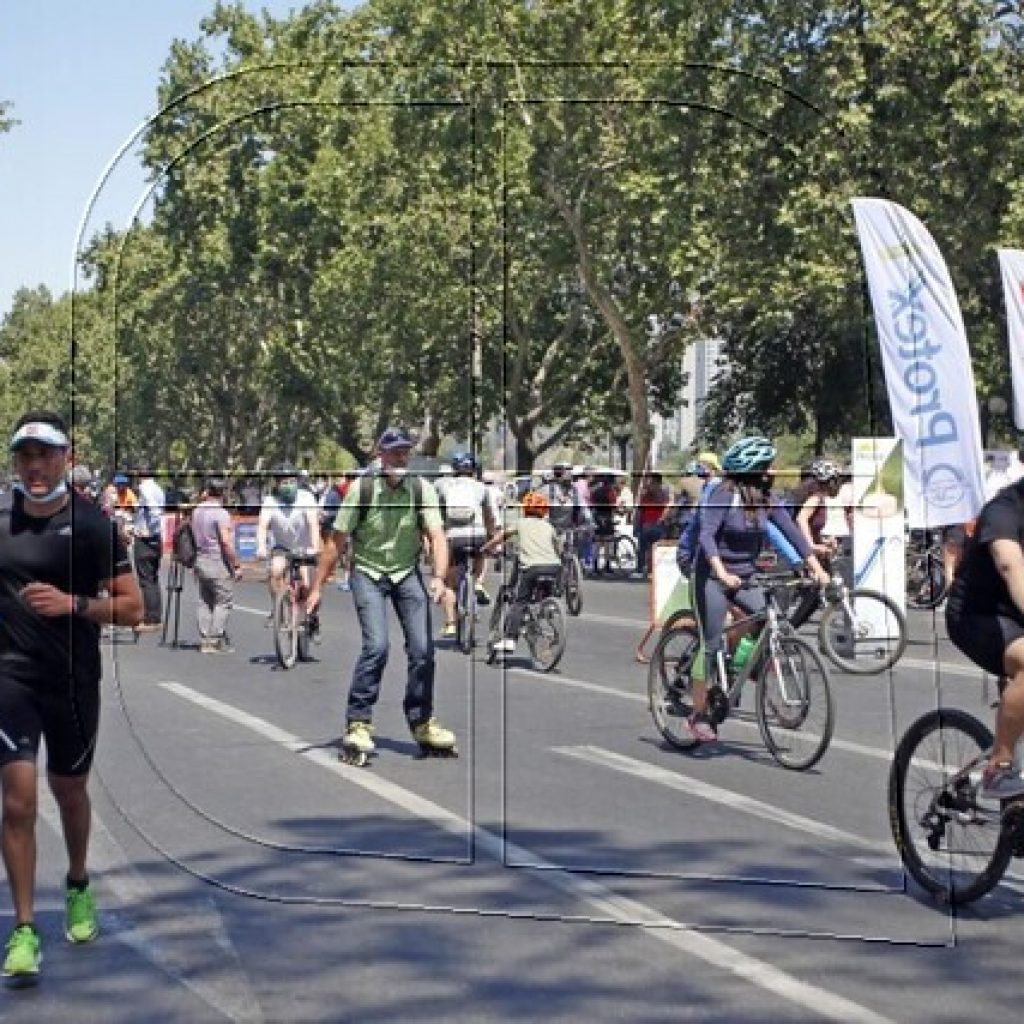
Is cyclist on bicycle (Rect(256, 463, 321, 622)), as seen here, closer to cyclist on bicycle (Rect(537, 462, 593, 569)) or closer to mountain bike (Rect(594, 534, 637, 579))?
cyclist on bicycle (Rect(537, 462, 593, 569))

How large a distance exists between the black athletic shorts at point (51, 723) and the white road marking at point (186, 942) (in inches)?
23.9

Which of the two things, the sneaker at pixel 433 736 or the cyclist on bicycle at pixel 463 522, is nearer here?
the cyclist on bicycle at pixel 463 522

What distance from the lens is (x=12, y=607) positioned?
6.07 m

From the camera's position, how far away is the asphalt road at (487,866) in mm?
5559

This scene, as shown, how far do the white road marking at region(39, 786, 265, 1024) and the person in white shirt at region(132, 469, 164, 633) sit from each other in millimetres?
954

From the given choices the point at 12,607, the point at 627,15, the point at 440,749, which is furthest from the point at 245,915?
the point at 627,15

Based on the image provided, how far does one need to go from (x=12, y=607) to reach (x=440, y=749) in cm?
268

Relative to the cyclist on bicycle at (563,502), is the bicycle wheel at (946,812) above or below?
below

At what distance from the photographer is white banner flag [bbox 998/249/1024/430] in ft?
57.0

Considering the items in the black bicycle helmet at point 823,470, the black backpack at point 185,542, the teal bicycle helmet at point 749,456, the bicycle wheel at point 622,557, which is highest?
the teal bicycle helmet at point 749,456

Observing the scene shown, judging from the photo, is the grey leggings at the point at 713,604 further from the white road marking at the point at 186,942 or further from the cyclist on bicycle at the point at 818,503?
the white road marking at the point at 186,942

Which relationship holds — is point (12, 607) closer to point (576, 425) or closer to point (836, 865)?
Result: point (576, 425)

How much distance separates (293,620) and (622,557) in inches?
145

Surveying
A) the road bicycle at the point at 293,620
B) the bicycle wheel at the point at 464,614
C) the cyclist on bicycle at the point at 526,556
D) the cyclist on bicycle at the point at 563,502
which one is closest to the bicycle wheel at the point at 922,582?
the cyclist on bicycle at the point at 526,556
